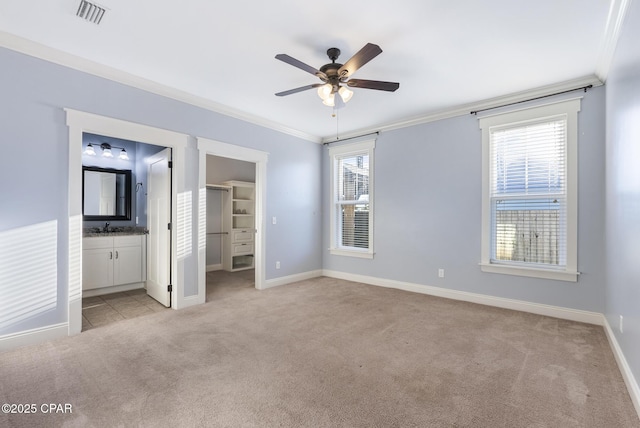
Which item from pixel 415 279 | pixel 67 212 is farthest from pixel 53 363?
pixel 415 279

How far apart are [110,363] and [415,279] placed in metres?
3.81

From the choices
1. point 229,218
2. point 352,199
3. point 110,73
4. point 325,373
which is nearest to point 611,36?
point 325,373

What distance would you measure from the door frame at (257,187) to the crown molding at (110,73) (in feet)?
1.51

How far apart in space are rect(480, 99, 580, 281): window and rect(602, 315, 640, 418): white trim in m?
0.79

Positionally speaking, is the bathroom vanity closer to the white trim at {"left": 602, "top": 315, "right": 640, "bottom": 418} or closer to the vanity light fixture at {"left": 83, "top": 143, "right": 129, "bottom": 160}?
the vanity light fixture at {"left": 83, "top": 143, "right": 129, "bottom": 160}

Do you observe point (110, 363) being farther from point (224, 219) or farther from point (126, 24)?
point (224, 219)

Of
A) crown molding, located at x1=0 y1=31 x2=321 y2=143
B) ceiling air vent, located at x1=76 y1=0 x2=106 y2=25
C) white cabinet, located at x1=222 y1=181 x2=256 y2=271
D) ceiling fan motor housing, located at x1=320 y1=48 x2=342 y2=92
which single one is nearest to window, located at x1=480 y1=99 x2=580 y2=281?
ceiling fan motor housing, located at x1=320 y1=48 x2=342 y2=92

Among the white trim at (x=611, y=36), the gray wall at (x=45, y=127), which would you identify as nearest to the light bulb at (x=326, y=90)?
the gray wall at (x=45, y=127)

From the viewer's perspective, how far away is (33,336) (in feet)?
8.64

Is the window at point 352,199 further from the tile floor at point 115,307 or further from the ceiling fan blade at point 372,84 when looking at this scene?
the tile floor at point 115,307

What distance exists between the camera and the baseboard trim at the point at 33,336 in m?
2.51

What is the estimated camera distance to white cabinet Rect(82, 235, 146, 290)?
410 centimetres

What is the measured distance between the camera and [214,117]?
399 cm

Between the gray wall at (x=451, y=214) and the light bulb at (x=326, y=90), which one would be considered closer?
the light bulb at (x=326, y=90)
